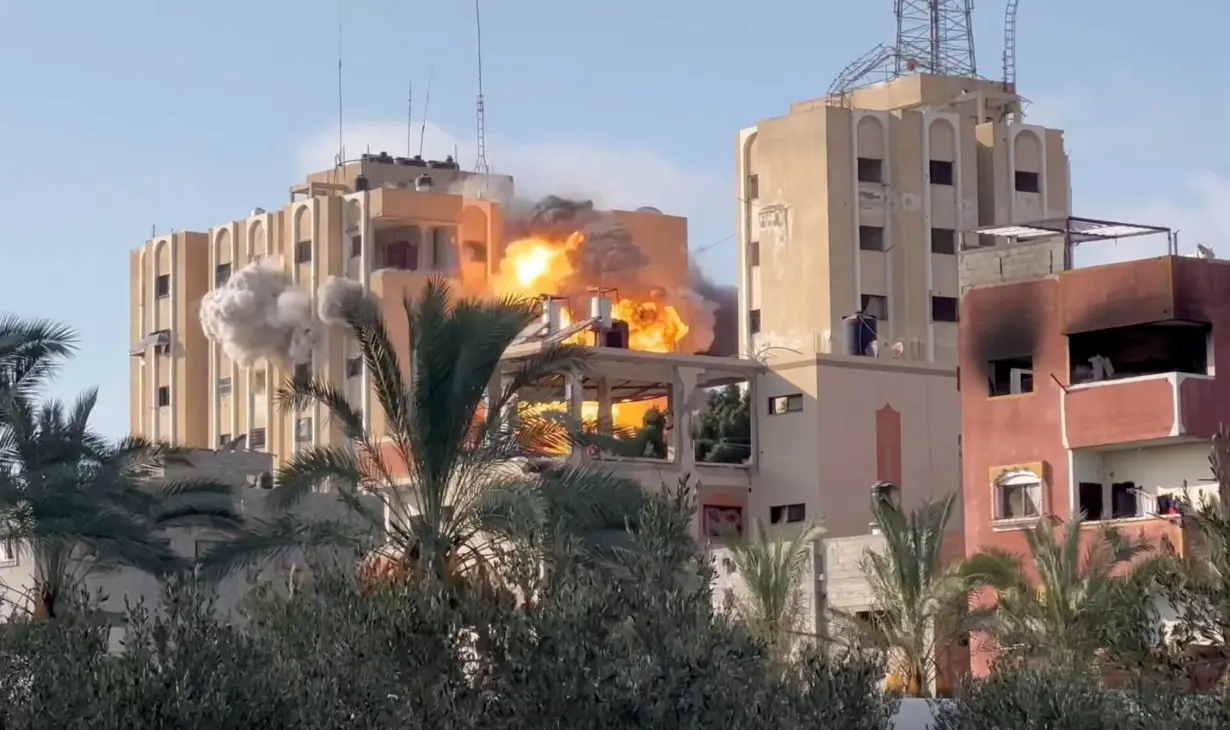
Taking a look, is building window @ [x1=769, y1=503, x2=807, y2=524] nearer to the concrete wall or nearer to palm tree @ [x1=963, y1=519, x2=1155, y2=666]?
the concrete wall

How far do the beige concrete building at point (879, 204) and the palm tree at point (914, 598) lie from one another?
30255mm

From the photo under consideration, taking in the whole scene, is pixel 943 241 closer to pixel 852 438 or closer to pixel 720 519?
pixel 852 438

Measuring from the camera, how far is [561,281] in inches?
3034

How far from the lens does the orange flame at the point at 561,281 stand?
75938 mm

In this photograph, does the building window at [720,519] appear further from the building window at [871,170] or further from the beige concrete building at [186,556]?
the building window at [871,170]

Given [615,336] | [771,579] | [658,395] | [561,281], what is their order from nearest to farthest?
[771,579]
[658,395]
[615,336]
[561,281]

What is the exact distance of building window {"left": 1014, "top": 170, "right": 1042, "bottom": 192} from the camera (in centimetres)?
7650

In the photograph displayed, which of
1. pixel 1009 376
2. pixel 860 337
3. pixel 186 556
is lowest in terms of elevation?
pixel 186 556

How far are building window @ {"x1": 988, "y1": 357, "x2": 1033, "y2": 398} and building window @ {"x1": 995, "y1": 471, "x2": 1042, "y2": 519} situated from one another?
169 cm

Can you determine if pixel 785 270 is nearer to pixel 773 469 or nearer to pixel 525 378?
pixel 773 469

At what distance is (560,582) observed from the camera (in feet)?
70.8

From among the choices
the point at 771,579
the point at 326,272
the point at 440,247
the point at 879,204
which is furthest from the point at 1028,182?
the point at 771,579

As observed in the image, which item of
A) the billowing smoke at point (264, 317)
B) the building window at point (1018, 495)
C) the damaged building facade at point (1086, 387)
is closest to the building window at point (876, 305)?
the billowing smoke at point (264, 317)

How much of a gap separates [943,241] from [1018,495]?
31.8 meters
